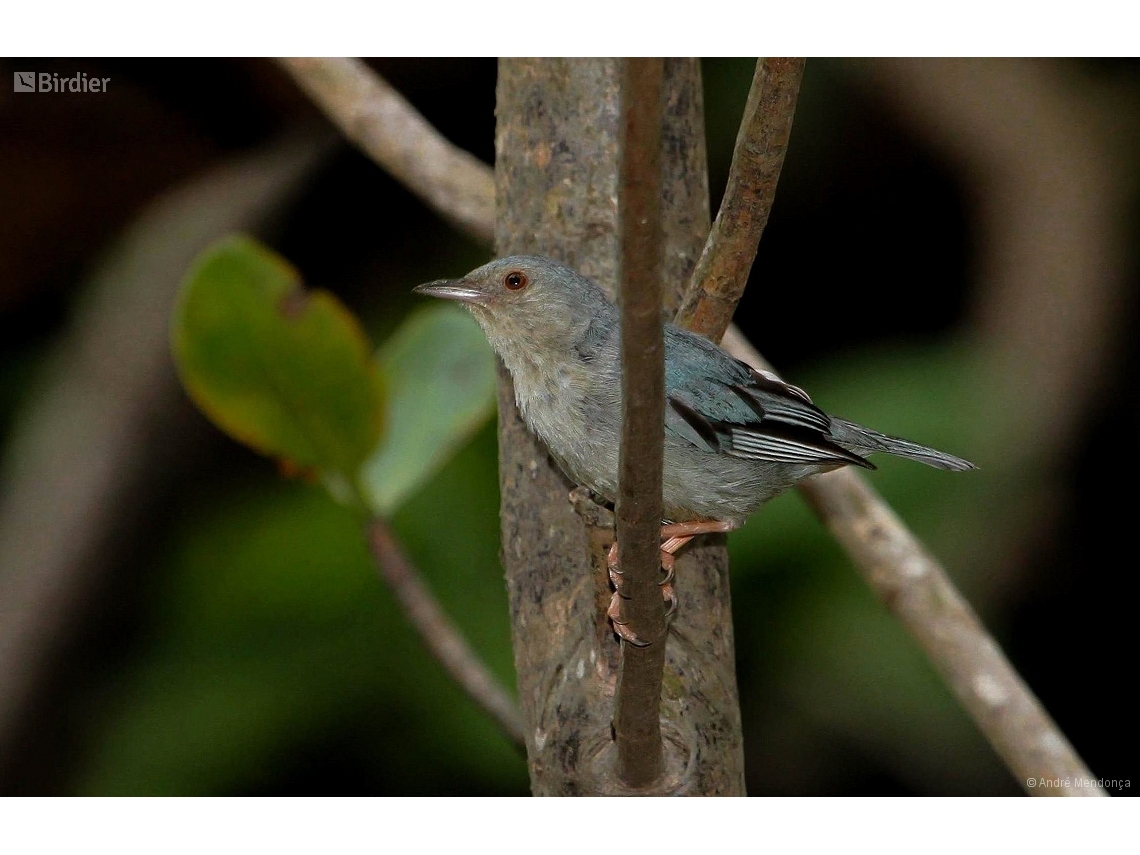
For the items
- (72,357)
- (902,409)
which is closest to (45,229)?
(72,357)

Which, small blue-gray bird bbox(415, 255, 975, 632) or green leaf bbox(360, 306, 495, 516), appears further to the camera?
green leaf bbox(360, 306, 495, 516)

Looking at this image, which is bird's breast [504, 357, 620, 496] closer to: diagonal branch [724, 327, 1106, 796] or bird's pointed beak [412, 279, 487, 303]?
bird's pointed beak [412, 279, 487, 303]

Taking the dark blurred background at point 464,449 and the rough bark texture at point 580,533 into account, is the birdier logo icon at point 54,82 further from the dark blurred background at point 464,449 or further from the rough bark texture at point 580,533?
the rough bark texture at point 580,533

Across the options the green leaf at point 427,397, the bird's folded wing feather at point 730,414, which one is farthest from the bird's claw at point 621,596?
the green leaf at point 427,397

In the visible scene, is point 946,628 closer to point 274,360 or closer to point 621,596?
point 621,596

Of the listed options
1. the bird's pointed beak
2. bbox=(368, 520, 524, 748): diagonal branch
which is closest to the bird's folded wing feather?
the bird's pointed beak
